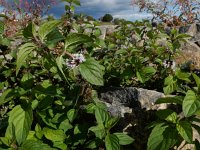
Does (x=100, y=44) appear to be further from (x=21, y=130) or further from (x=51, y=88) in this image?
(x=21, y=130)

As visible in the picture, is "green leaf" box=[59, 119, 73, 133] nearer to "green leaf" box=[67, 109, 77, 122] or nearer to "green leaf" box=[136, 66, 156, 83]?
"green leaf" box=[67, 109, 77, 122]

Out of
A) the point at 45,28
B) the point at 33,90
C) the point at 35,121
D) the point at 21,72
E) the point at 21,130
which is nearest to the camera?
the point at 45,28

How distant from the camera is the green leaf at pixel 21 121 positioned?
86.9 inches

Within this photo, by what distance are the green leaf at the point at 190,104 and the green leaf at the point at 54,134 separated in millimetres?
812

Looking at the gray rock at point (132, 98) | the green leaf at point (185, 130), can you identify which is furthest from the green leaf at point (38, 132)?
the green leaf at point (185, 130)

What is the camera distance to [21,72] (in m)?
2.96

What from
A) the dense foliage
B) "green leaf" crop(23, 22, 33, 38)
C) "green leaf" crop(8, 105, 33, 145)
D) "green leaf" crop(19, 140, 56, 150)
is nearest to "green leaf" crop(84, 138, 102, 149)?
the dense foliage

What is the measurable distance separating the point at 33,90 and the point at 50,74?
16.5 inches

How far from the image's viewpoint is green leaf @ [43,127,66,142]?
246cm

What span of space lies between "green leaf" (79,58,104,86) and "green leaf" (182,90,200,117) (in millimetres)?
519

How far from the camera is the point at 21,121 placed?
7.53ft

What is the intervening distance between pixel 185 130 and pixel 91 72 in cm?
70

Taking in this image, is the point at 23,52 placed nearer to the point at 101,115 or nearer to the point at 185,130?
the point at 101,115

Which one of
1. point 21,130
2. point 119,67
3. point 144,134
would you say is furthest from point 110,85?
point 21,130
